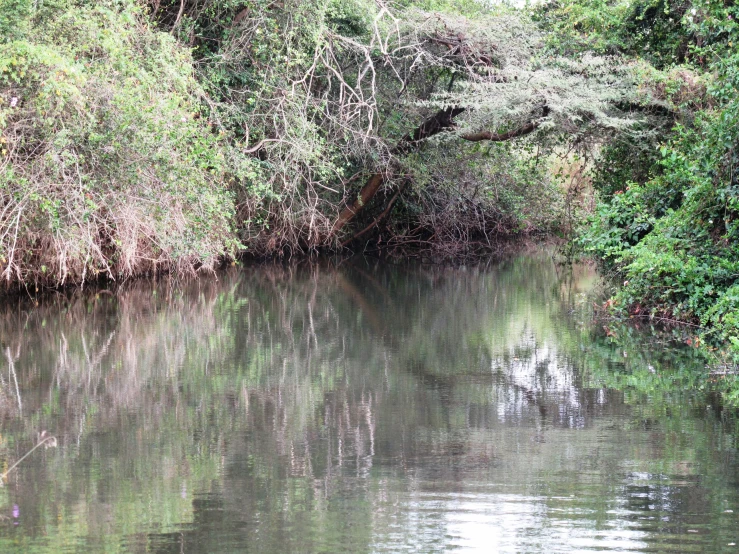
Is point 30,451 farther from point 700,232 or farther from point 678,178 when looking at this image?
point 678,178

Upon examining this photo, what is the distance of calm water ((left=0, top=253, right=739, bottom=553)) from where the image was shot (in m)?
4.82

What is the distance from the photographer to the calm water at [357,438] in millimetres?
4820

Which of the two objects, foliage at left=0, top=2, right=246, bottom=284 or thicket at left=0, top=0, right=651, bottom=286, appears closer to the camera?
foliage at left=0, top=2, right=246, bottom=284

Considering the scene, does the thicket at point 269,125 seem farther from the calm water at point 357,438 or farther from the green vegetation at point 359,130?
the calm water at point 357,438

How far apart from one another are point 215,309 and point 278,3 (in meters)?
5.80

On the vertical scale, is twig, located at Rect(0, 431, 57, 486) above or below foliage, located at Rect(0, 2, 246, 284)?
below

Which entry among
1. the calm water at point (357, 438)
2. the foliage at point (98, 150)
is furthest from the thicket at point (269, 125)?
the calm water at point (357, 438)

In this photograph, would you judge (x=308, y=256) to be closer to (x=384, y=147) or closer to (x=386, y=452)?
(x=384, y=147)

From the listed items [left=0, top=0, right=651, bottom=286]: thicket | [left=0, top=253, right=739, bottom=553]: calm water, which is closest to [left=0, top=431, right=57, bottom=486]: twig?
[left=0, top=253, right=739, bottom=553]: calm water

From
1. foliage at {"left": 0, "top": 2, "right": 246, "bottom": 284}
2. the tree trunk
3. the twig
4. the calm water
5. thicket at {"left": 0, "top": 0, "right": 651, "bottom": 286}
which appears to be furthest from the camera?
the tree trunk

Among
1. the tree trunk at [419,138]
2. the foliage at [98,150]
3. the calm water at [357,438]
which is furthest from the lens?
the tree trunk at [419,138]

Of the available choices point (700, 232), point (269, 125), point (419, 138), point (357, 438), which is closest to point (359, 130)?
point (269, 125)

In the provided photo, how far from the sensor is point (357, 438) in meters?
6.55

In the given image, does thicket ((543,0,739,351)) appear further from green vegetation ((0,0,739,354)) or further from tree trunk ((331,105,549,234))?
tree trunk ((331,105,549,234))
